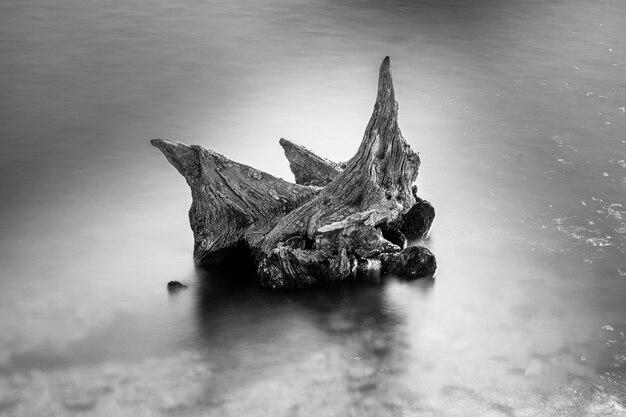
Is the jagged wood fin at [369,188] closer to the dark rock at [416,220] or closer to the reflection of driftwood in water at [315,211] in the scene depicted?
the reflection of driftwood in water at [315,211]

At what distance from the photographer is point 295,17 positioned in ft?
55.5

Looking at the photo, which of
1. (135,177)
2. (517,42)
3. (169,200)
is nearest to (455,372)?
(169,200)

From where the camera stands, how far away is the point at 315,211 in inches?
351

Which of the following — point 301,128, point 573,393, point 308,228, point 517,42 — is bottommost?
point 573,393

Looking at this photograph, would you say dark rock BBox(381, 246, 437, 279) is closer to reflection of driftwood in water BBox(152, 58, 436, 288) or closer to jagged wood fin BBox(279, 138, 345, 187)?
reflection of driftwood in water BBox(152, 58, 436, 288)

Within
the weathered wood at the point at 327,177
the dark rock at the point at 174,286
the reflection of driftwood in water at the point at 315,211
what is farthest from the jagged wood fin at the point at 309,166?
the dark rock at the point at 174,286

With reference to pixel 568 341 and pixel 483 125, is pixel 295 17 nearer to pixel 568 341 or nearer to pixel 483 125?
pixel 483 125

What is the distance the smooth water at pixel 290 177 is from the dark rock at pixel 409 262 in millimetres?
106

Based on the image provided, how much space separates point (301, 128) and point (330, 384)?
560 centimetres

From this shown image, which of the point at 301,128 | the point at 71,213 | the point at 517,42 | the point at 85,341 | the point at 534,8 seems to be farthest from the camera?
Answer: the point at 534,8

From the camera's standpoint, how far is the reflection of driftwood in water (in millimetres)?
8859

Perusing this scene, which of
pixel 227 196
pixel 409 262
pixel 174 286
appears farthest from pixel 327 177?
pixel 174 286

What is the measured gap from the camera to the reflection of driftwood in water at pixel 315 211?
8859 mm

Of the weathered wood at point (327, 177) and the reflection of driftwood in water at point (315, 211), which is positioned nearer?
the reflection of driftwood in water at point (315, 211)
